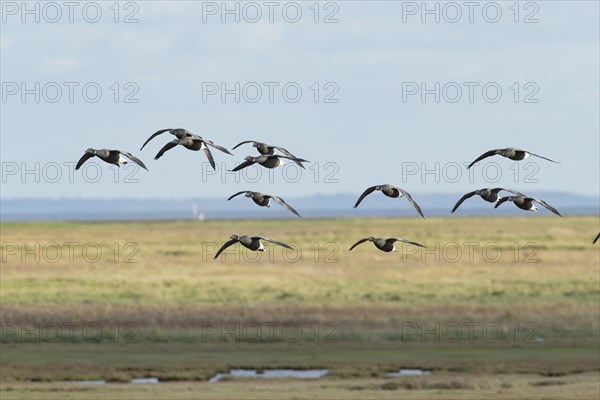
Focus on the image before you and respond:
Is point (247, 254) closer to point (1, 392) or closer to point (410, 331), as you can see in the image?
point (410, 331)

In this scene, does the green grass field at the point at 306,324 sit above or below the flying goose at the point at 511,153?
below

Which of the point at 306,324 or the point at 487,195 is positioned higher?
the point at 487,195

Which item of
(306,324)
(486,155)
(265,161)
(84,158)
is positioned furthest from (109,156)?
(306,324)

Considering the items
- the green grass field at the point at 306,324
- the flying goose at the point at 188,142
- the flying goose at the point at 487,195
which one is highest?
the flying goose at the point at 188,142

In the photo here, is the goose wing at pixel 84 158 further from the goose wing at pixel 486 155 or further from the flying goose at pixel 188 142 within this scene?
the goose wing at pixel 486 155

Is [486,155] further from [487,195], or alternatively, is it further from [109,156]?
[109,156]

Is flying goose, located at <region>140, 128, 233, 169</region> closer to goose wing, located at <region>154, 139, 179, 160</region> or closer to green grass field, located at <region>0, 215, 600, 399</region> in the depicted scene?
goose wing, located at <region>154, 139, 179, 160</region>

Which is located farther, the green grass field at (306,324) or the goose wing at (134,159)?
the green grass field at (306,324)

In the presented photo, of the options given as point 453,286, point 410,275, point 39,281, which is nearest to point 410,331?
point 453,286

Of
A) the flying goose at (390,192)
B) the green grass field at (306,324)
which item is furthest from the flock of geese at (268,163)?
the green grass field at (306,324)

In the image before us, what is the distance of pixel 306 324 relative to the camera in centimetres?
6694

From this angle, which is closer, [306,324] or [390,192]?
[390,192]

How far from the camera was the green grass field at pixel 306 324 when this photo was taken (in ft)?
163

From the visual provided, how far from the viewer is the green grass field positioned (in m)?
49.8
